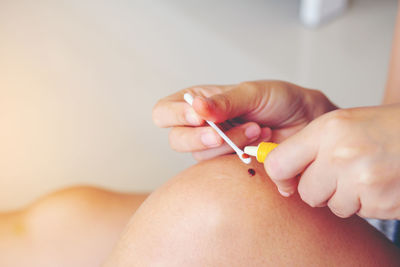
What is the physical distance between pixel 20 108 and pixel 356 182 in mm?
1279

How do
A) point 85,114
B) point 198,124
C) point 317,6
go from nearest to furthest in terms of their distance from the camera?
point 198,124
point 85,114
point 317,6

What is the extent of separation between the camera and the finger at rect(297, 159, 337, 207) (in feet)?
1.67

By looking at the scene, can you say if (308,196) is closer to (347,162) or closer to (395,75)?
(347,162)

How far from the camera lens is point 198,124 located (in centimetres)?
78

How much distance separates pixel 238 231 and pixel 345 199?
0.19 m

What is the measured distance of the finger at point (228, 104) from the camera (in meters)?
0.70

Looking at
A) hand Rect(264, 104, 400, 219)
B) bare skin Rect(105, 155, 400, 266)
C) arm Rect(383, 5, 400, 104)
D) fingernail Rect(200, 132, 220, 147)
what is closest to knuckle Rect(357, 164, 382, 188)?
hand Rect(264, 104, 400, 219)

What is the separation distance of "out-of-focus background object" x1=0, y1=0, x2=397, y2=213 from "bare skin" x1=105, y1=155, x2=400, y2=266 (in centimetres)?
83

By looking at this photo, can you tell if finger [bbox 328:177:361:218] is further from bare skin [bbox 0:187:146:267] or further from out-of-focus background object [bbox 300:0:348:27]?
out-of-focus background object [bbox 300:0:348:27]

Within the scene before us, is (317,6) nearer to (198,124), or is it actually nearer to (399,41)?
(399,41)

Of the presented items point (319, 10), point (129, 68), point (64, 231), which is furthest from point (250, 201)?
point (319, 10)

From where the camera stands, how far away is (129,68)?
1709mm

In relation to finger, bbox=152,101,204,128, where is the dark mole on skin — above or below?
below

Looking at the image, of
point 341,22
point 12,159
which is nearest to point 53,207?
point 12,159
